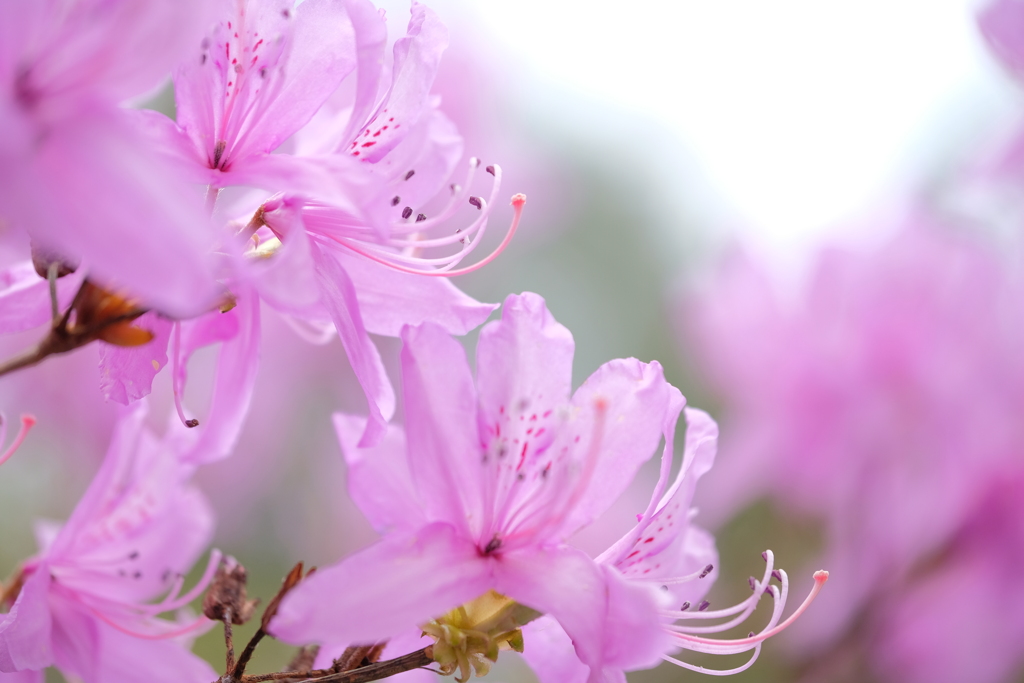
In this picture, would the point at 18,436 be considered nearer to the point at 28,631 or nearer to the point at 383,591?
the point at 28,631

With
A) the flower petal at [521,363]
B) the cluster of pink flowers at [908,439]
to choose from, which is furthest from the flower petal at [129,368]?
the cluster of pink flowers at [908,439]

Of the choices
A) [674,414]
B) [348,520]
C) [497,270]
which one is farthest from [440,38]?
[497,270]

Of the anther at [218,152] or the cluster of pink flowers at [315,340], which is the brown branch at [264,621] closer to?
the cluster of pink flowers at [315,340]

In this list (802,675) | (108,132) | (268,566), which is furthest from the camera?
(268,566)

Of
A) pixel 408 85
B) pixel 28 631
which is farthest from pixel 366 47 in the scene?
pixel 28 631

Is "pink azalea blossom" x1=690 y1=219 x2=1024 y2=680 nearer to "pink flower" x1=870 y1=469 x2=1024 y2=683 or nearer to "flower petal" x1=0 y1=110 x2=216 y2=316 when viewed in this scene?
"pink flower" x1=870 y1=469 x2=1024 y2=683

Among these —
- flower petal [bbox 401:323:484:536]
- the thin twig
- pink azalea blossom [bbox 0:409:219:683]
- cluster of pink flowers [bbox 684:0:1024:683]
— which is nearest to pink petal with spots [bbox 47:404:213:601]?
pink azalea blossom [bbox 0:409:219:683]

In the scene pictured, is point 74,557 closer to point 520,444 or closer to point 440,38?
point 520,444
